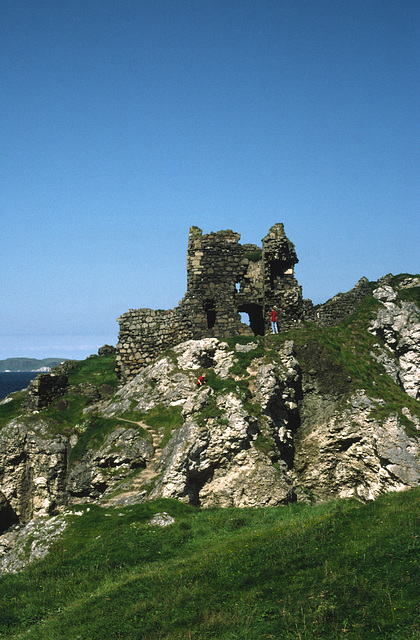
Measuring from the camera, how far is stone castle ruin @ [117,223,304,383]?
36344mm

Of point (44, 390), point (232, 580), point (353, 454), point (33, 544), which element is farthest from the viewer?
point (44, 390)

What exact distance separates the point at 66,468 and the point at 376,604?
22.0 metres

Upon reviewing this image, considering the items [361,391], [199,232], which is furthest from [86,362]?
[361,391]

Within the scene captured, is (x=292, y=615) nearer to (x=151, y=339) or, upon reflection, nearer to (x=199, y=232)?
(x=151, y=339)

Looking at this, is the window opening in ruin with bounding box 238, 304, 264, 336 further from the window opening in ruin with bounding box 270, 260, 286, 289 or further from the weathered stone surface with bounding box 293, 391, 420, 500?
the weathered stone surface with bounding box 293, 391, 420, 500

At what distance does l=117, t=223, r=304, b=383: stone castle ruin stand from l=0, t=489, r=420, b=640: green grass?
1687 cm

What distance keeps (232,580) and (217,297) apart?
78.2 feet

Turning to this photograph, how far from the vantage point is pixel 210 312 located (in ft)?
122

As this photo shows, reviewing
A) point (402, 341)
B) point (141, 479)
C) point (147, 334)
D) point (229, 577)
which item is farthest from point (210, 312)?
point (229, 577)

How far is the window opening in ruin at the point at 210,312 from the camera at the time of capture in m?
36.8

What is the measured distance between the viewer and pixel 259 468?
25500mm

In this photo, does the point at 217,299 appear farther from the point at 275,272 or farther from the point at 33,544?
the point at 33,544

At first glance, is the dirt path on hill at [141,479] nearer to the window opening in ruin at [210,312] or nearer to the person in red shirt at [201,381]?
the person in red shirt at [201,381]

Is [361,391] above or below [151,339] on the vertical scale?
below
